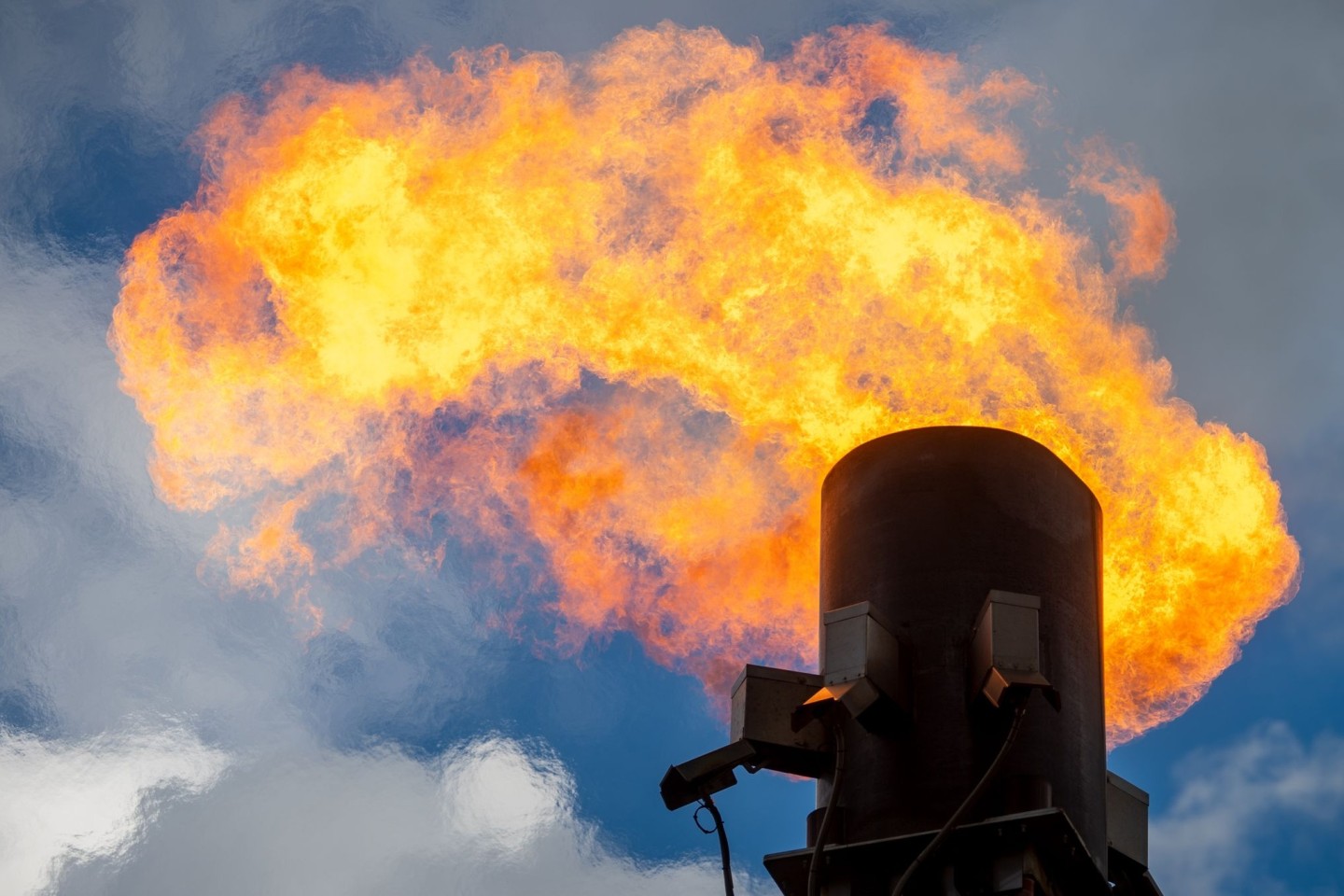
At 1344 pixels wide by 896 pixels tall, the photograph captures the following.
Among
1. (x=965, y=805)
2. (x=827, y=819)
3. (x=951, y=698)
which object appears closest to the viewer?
(x=965, y=805)

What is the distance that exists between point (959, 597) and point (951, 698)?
859 mm

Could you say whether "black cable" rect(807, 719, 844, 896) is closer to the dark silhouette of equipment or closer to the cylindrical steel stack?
the dark silhouette of equipment

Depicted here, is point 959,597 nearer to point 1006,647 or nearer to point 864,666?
point 1006,647

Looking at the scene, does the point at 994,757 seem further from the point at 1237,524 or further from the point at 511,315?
the point at 511,315

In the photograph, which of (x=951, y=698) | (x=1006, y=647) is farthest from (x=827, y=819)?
(x=1006, y=647)

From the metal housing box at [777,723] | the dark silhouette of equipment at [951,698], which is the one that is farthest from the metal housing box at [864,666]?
the metal housing box at [777,723]

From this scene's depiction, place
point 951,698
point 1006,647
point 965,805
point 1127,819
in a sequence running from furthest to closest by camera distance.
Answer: point 1127,819 < point 951,698 < point 1006,647 < point 965,805

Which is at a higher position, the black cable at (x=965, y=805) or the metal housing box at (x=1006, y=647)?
the metal housing box at (x=1006, y=647)

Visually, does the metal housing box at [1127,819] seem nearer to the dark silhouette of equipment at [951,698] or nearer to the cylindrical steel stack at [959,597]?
the dark silhouette of equipment at [951,698]

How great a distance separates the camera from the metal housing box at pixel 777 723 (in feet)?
37.5

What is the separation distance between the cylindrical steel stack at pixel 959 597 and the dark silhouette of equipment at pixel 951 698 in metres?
0.02

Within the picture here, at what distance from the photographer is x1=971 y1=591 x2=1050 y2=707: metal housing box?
1059 centimetres

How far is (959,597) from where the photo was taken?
11.5m

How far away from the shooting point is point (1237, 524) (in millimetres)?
15461
